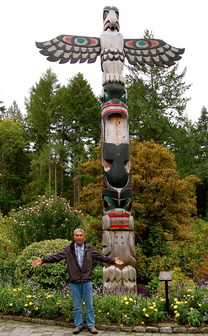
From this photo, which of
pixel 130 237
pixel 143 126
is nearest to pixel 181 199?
pixel 130 237

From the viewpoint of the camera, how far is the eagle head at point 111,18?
9000 mm

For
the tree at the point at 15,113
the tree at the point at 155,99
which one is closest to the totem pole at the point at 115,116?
the tree at the point at 155,99

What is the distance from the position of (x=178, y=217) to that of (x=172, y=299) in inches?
202

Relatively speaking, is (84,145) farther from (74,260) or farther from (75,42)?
(74,260)

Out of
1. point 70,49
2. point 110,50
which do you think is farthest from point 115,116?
point 70,49

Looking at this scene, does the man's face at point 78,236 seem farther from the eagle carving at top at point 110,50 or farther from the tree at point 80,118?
the tree at point 80,118

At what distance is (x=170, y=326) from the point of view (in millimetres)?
5016

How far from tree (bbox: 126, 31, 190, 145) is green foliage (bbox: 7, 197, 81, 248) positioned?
12001 millimetres

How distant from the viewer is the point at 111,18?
9023 millimetres

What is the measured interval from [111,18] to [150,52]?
1.44 m

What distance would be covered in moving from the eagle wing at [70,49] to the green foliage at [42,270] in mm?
4848

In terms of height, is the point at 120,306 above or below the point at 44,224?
below

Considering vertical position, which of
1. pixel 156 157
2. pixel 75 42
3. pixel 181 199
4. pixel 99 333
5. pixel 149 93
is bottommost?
pixel 99 333

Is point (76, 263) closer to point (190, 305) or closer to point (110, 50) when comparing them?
point (190, 305)
